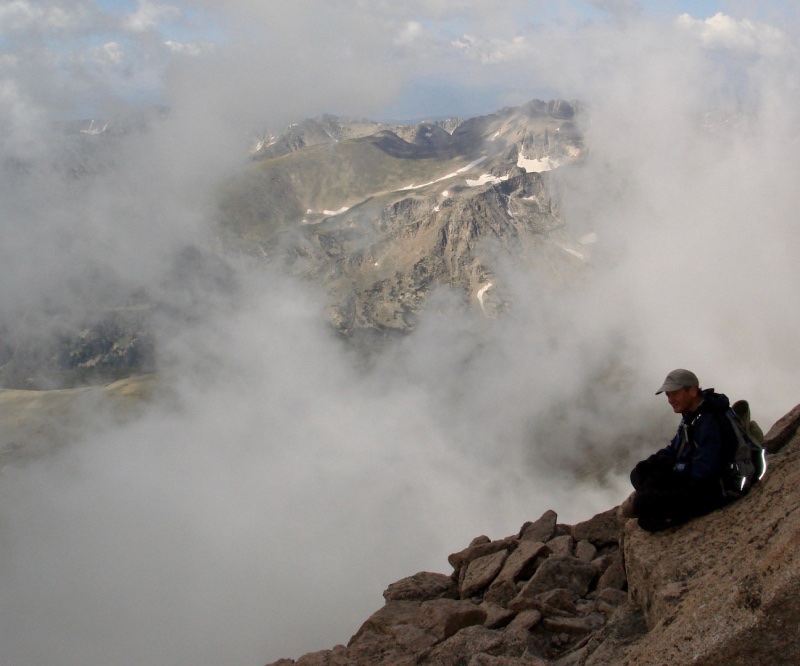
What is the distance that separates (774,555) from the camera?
10609 mm

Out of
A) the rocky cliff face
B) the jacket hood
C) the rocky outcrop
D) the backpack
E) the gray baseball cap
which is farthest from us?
the rocky outcrop

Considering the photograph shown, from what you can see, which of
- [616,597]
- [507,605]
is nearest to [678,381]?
[616,597]

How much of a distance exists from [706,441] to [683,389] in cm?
102

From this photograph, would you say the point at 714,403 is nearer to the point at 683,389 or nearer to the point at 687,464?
the point at 683,389

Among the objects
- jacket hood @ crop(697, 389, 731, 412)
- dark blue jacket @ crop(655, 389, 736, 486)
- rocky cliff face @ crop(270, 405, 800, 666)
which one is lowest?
rocky cliff face @ crop(270, 405, 800, 666)

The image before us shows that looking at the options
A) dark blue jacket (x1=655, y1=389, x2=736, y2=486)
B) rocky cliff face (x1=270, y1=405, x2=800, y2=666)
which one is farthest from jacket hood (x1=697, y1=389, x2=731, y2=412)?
rocky cliff face (x1=270, y1=405, x2=800, y2=666)

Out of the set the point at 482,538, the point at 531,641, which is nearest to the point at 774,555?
the point at 531,641

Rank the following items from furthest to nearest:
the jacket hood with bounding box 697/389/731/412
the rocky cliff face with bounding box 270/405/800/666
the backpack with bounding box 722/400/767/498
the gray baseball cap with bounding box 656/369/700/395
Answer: the gray baseball cap with bounding box 656/369/700/395, the backpack with bounding box 722/400/767/498, the jacket hood with bounding box 697/389/731/412, the rocky cliff face with bounding box 270/405/800/666

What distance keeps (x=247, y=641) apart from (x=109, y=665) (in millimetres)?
41765

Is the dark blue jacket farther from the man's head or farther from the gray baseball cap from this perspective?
the gray baseball cap

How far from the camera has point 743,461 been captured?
13.1 metres

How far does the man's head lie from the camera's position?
521 inches

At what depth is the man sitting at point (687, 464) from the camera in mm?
12938

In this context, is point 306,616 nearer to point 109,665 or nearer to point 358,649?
point 109,665
